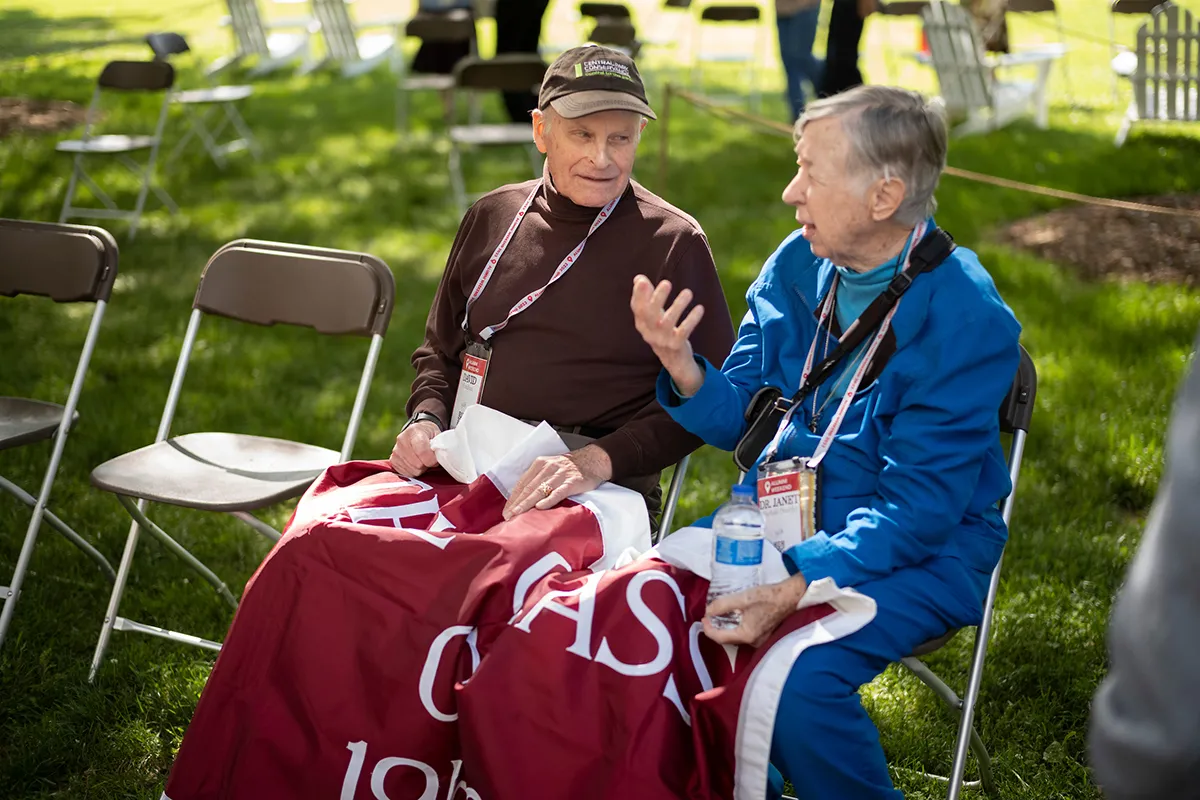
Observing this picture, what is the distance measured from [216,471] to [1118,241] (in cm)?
603

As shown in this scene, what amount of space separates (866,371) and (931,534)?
0.37 meters

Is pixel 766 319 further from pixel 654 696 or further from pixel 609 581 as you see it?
pixel 654 696

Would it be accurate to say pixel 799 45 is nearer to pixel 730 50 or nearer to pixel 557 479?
pixel 730 50

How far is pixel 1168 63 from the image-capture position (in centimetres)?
1014

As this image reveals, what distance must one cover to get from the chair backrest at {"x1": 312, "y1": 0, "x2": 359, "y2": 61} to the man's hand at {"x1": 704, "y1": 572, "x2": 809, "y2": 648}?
11483 millimetres

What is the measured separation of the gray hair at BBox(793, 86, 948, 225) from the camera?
8.31ft

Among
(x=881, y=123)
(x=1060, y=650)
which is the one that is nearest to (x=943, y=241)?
(x=881, y=123)

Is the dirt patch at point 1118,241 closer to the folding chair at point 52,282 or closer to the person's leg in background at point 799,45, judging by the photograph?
the person's leg in background at point 799,45

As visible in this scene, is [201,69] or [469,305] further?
[201,69]

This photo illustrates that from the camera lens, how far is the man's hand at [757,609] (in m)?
2.41

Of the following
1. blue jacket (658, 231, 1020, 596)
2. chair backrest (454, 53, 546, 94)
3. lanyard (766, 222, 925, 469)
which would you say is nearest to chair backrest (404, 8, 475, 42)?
chair backrest (454, 53, 546, 94)

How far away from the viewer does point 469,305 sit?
10.8 feet

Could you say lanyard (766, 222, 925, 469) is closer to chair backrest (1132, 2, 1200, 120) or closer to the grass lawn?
the grass lawn

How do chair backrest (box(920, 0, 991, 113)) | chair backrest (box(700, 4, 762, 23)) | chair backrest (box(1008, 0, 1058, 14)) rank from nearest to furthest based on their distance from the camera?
1. chair backrest (box(920, 0, 991, 113))
2. chair backrest (box(1008, 0, 1058, 14))
3. chair backrest (box(700, 4, 762, 23))
